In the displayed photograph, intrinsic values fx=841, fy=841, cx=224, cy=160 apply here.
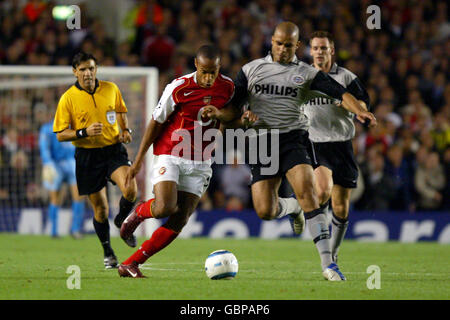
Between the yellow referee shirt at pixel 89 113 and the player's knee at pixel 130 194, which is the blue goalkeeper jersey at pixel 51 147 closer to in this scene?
the yellow referee shirt at pixel 89 113

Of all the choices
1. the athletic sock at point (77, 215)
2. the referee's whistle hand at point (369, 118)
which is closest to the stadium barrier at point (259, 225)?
the athletic sock at point (77, 215)

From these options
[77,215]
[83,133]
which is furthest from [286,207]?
[77,215]

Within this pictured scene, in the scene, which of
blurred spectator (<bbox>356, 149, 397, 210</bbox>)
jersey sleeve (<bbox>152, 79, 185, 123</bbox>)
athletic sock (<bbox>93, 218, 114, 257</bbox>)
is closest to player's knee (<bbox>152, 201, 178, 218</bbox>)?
jersey sleeve (<bbox>152, 79, 185, 123</bbox>)

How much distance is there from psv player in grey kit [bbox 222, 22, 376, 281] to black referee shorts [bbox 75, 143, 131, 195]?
1.77 meters

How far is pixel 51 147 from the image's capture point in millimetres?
14789

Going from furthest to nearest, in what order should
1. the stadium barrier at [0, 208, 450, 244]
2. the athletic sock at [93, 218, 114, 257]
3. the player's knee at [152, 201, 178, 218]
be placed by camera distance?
the stadium barrier at [0, 208, 450, 244] → the athletic sock at [93, 218, 114, 257] → the player's knee at [152, 201, 178, 218]

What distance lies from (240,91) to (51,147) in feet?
24.3

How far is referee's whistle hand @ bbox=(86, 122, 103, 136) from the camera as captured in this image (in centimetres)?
875

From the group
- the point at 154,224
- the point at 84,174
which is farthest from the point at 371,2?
the point at 84,174

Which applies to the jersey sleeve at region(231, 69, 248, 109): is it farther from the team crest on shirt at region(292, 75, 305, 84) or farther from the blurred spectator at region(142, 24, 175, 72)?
the blurred spectator at region(142, 24, 175, 72)

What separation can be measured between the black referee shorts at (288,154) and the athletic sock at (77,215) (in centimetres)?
678

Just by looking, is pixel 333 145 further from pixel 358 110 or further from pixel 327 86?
pixel 358 110

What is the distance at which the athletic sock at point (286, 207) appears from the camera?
8.84 metres

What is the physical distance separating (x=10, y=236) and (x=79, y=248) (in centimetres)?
314
